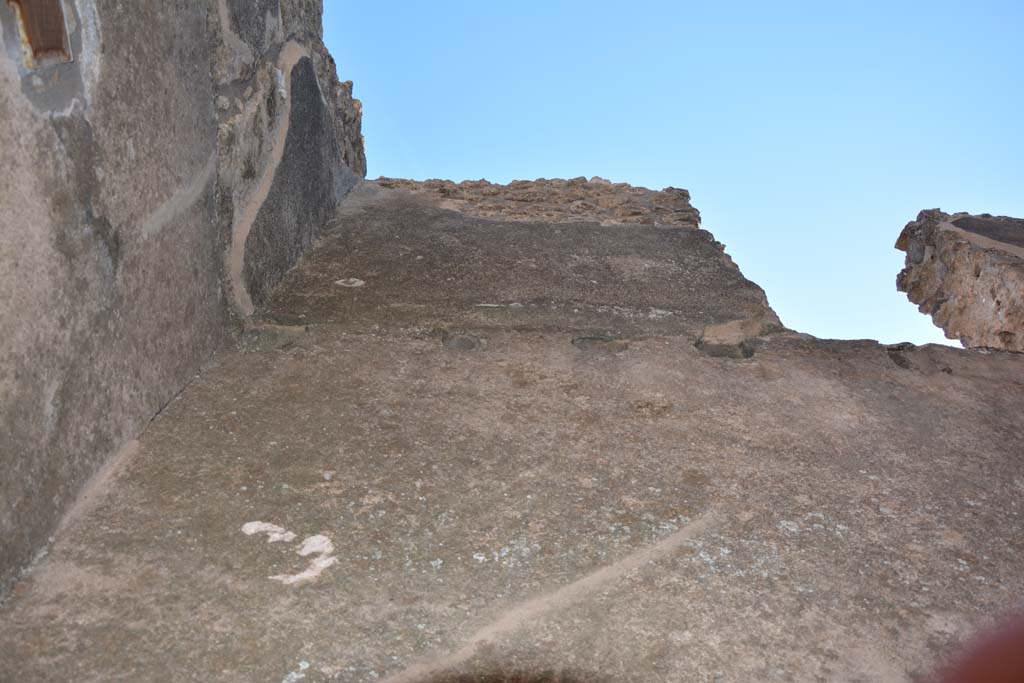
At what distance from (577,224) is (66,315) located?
1.53 meters

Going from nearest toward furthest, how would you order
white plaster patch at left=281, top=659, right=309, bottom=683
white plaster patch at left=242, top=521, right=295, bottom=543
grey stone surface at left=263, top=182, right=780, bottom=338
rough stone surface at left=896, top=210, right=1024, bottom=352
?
white plaster patch at left=281, top=659, right=309, bottom=683, white plaster patch at left=242, top=521, right=295, bottom=543, grey stone surface at left=263, top=182, right=780, bottom=338, rough stone surface at left=896, top=210, right=1024, bottom=352

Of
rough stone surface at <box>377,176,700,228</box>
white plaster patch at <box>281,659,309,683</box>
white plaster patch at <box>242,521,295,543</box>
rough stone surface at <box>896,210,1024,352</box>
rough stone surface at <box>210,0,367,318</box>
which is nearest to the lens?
white plaster patch at <box>281,659,309,683</box>

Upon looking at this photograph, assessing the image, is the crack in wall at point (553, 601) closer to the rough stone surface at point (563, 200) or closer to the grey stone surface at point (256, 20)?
the grey stone surface at point (256, 20)

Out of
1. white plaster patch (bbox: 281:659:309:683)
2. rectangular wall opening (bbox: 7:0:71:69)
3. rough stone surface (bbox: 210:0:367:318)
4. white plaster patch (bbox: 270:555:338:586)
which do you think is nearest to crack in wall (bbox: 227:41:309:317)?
rough stone surface (bbox: 210:0:367:318)

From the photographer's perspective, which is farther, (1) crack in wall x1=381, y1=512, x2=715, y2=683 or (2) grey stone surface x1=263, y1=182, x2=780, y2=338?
(2) grey stone surface x1=263, y1=182, x2=780, y2=338

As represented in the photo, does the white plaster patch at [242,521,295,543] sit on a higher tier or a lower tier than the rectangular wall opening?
lower

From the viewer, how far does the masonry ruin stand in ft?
3.24

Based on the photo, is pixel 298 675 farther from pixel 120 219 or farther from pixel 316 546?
pixel 120 219

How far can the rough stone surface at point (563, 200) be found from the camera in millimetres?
2559

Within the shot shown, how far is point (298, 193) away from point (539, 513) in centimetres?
114

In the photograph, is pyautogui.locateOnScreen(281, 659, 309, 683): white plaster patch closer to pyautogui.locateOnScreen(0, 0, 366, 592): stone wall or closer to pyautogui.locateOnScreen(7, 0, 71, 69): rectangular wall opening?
pyautogui.locateOnScreen(0, 0, 366, 592): stone wall

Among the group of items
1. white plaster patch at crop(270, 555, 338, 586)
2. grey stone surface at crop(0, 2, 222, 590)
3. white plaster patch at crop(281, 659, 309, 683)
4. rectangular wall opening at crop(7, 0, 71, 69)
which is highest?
rectangular wall opening at crop(7, 0, 71, 69)

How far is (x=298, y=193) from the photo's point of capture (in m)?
2.06

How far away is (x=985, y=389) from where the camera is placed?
5.30 feet
